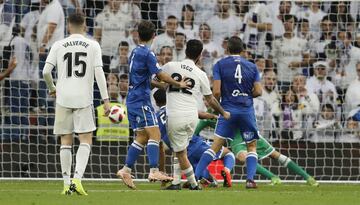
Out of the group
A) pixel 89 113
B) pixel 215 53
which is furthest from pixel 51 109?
pixel 89 113

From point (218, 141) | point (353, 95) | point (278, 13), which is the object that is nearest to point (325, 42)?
point (278, 13)

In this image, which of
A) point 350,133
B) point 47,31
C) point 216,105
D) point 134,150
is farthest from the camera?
point 350,133

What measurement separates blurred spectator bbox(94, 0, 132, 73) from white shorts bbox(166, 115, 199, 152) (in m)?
5.93

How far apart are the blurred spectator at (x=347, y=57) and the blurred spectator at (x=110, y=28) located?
A: 13.9 ft

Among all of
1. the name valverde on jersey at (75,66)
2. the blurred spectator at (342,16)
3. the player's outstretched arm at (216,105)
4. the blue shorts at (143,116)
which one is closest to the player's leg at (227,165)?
the player's outstretched arm at (216,105)

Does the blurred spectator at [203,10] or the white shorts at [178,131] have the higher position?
the blurred spectator at [203,10]

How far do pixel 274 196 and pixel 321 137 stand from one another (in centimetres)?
740

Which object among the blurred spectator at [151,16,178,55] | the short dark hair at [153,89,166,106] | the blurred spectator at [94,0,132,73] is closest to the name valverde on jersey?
the short dark hair at [153,89,166,106]

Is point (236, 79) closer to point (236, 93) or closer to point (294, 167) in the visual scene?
point (236, 93)

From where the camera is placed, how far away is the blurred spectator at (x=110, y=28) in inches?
772

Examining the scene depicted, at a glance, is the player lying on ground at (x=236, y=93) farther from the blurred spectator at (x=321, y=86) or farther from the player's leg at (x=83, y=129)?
the blurred spectator at (x=321, y=86)

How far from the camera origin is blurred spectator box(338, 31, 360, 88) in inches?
790

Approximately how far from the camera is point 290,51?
20219mm

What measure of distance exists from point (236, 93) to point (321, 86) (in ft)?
17.5
